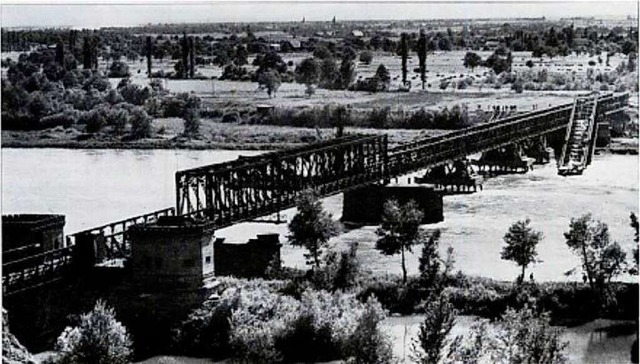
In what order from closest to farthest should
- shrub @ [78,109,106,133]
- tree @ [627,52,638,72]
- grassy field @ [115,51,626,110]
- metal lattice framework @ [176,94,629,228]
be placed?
1. metal lattice framework @ [176,94,629,228]
2. shrub @ [78,109,106,133]
3. tree @ [627,52,638,72]
4. grassy field @ [115,51,626,110]

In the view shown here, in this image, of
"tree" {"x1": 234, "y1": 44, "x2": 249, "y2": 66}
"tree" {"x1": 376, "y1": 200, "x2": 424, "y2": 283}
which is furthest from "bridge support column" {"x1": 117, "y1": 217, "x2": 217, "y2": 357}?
"tree" {"x1": 234, "y1": 44, "x2": 249, "y2": 66}

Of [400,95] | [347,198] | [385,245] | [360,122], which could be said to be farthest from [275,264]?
[400,95]

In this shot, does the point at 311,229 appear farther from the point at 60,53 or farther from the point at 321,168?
the point at 60,53

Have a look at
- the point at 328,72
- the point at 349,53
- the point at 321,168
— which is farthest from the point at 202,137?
the point at 321,168

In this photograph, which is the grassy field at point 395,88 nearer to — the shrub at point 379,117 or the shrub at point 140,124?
the shrub at point 379,117

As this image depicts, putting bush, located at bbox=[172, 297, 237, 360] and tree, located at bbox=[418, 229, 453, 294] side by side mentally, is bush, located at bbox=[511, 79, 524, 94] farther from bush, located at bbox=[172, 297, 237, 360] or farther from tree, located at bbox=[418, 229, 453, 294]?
bush, located at bbox=[172, 297, 237, 360]
